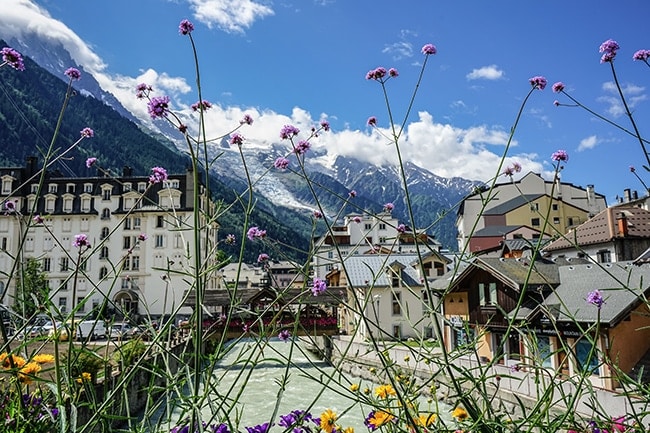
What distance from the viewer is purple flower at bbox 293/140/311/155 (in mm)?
2220

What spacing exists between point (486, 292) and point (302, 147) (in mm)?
18824

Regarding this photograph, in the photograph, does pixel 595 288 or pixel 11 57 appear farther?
pixel 595 288

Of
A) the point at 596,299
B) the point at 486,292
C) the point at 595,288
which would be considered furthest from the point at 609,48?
the point at 486,292

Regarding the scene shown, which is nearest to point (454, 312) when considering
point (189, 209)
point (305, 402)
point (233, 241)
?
point (305, 402)

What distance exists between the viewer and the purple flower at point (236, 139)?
2098mm

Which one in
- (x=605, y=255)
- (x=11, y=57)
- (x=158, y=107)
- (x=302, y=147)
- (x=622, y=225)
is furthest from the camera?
(x=605, y=255)

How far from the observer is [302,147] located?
2307 millimetres

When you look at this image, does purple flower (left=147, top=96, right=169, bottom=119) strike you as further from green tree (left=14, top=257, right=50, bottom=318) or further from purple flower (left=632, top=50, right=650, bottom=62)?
purple flower (left=632, top=50, right=650, bottom=62)

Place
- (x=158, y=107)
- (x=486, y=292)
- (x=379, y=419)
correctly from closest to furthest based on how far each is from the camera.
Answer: (x=158, y=107)
(x=379, y=419)
(x=486, y=292)

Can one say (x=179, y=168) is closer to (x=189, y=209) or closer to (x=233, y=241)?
(x=189, y=209)

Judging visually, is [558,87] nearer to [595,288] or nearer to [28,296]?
[28,296]

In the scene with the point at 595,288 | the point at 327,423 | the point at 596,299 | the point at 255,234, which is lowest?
the point at 327,423

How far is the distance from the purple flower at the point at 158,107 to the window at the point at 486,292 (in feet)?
62.0

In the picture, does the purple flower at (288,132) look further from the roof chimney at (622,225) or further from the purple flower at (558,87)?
the roof chimney at (622,225)
